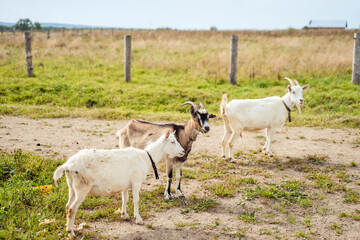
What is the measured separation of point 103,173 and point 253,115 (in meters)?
4.54

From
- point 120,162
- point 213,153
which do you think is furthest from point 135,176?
point 213,153

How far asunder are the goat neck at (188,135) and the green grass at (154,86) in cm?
424

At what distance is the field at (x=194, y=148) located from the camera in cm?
538

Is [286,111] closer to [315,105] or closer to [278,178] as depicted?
[278,178]

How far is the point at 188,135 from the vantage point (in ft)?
22.2

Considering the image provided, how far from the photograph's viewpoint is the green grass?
11.9 meters

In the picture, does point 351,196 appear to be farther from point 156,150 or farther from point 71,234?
point 71,234

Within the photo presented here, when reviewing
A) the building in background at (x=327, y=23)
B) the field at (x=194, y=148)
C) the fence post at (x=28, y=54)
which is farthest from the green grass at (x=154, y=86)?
the building in background at (x=327, y=23)

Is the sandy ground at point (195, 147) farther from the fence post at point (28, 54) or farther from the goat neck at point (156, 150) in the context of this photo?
the fence post at point (28, 54)

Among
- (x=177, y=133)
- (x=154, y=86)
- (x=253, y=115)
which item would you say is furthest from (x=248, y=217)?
(x=154, y=86)

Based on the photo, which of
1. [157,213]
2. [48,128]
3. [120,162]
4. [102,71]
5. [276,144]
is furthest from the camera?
[102,71]

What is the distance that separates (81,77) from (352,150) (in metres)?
11.8

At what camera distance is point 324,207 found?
6.05m

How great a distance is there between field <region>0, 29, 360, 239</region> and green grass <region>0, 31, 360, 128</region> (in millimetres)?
48
